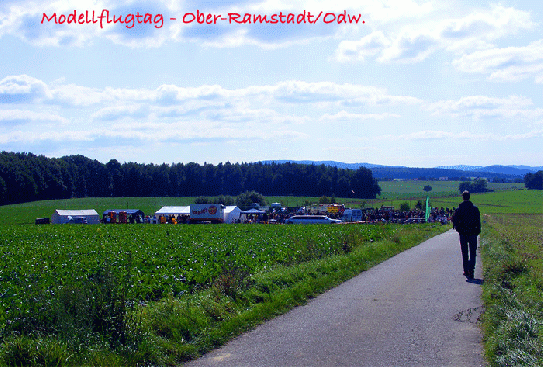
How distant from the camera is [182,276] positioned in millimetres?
11328

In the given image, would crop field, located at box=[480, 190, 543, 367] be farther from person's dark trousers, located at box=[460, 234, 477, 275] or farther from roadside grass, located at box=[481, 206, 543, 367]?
person's dark trousers, located at box=[460, 234, 477, 275]

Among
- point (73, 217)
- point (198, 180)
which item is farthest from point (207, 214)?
point (198, 180)

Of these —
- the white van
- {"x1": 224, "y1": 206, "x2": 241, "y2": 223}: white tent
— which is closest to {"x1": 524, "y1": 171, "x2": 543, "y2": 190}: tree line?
the white van

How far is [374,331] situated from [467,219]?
5.46 m

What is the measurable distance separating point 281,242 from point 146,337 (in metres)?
13.8

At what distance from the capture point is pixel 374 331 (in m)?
6.73

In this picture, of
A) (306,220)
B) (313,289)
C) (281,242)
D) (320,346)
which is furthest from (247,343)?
(306,220)

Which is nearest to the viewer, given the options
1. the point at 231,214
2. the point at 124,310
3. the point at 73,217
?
the point at 124,310

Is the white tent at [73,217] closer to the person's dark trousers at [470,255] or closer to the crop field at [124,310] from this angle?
the crop field at [124,310]

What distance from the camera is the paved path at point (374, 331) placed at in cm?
561

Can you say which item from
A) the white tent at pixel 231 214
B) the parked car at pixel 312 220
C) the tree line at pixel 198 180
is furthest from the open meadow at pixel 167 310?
the tree line at pixel 198 180

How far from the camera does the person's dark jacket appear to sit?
11.1 m

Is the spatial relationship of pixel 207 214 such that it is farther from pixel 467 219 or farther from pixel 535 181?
pixel 535 181

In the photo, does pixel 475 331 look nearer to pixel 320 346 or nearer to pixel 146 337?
pixel 320 346
